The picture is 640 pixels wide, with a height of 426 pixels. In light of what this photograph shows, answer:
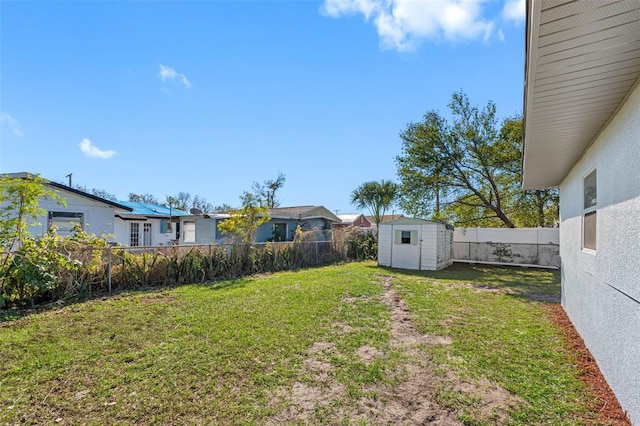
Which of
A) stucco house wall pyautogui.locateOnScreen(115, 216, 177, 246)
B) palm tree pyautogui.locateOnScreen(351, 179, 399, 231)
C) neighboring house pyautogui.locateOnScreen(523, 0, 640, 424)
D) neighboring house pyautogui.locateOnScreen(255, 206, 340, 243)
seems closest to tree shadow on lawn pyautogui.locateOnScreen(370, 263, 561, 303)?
neighboring house pyautogui.locateOnScreen(523, 0, 640, 424)

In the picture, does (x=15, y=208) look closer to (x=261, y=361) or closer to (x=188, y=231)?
(x=261, y=361)

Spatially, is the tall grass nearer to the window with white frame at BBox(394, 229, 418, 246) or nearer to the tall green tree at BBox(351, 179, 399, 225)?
the window with white frame at BBox(394, 229, 418, 246)

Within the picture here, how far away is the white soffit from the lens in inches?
65.0

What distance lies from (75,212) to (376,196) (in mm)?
21286

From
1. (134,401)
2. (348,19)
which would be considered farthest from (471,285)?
(134,401)

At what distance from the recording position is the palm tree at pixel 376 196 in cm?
2744

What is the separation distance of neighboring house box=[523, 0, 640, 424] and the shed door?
8.10m

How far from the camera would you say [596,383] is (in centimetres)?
322

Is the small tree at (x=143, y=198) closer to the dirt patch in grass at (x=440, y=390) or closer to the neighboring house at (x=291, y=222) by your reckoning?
the neighboring house at (x=291, y=222)

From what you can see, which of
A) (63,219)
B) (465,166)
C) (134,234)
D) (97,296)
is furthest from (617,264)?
(134,234)

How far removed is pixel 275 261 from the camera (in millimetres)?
11531

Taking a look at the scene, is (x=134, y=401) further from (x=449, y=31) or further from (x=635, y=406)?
(x=449, y=31)

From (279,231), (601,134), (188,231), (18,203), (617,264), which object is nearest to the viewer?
(617,264)

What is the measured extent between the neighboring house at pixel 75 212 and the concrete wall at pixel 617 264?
12.1 m
